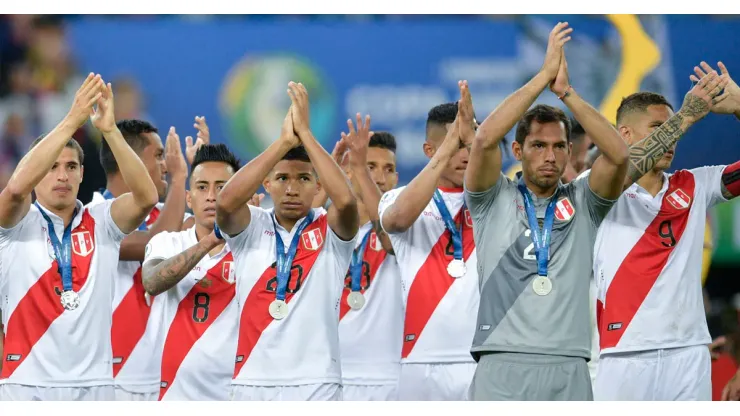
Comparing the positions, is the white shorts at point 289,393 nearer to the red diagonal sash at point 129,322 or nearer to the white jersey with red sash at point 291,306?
the white jersey with red sash at point 291,306

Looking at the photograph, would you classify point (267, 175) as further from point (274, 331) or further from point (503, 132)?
point (503, 132)

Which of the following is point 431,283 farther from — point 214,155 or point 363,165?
point 214,155

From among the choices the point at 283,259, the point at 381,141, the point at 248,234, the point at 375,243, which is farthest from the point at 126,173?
the point at 381,141

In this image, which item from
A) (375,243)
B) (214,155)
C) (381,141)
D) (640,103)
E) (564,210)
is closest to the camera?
A: (564,210)

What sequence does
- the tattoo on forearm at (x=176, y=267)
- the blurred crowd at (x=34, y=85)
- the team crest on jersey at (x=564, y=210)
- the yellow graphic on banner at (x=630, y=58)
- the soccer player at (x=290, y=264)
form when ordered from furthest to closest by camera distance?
1. the blurred crowd at (x=34, y=85)
2. the yellow graphic on banner at (x=630, y=58)
3. the tattoo on forearm at (x=176, y=267)
4. the soccer player at (x=290, y=264)
5. the team crest on jersey at (x=564, y=210)

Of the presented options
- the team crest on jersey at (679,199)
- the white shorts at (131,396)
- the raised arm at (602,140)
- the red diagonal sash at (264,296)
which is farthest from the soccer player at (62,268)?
the team crest on jersey at (679,199)

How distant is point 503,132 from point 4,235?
3208mm

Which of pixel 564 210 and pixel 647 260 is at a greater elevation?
pixel 564 210

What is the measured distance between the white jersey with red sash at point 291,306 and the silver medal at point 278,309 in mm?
21

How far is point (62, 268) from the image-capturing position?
6488 mm

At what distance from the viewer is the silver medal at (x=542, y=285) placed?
5492 mm

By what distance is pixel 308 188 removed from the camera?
6430mm

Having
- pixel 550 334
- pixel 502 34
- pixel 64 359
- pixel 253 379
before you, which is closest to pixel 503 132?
pixel 550 334

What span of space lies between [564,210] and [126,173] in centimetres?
267
